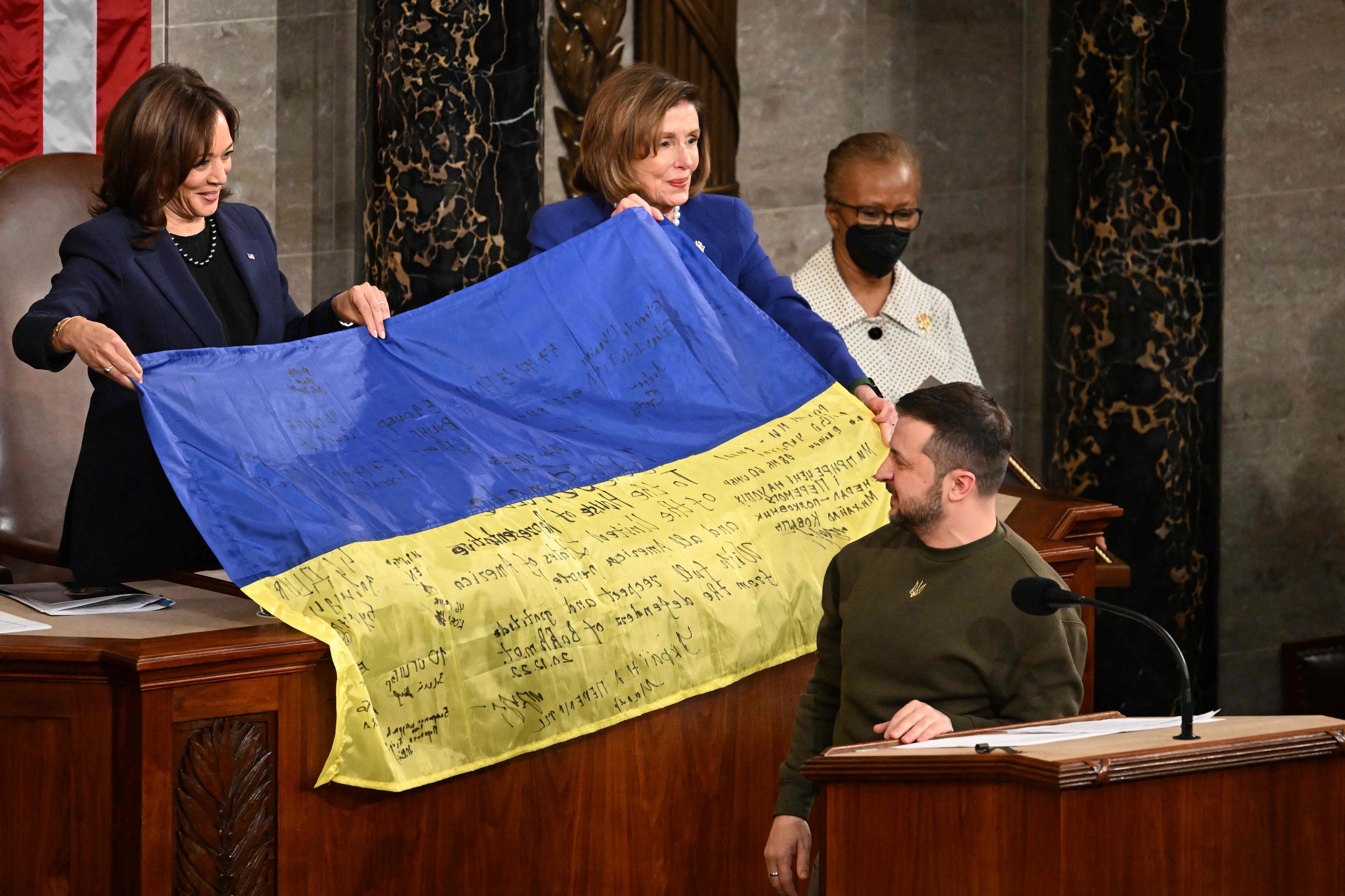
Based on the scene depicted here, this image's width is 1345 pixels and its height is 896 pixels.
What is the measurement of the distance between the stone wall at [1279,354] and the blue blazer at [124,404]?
4.02 m

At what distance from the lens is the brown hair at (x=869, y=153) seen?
166 inches

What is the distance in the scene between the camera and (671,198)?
343 cm

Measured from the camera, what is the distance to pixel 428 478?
2.89 metres

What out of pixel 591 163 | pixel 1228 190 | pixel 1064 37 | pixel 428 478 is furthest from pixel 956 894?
pixel 1228 190

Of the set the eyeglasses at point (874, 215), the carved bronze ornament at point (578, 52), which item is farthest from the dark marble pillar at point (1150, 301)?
the carved bronze ornament at point (578, 52)

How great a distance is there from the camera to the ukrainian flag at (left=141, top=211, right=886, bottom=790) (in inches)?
102

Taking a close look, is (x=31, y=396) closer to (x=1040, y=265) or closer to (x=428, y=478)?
(x=428, y=478)

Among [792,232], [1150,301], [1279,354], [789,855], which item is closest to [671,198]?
[789,855]

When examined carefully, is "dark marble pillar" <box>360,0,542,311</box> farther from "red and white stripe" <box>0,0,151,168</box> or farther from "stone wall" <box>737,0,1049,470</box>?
"stone wall" <box>737,0,1049,470</box>

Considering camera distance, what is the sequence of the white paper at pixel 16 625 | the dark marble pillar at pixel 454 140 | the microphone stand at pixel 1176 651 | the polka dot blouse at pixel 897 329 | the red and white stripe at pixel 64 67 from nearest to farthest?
the microphone stand at pixel 1176 651
the white paper at pixel 16 625
the polka dot blouse at pixel 897 329
the dark marble pillar at pixel 454 140
the red and white stripe at pixel 64 67

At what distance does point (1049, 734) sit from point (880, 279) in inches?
96.1

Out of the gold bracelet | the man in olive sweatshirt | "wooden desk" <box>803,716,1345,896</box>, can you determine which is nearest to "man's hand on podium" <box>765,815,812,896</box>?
the man in olive sweatshirt

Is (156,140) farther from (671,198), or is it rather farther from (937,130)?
(937,130)

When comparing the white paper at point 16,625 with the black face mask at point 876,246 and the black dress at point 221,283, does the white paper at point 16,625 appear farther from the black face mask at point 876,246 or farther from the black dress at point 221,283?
the black face mask at point 876,246
